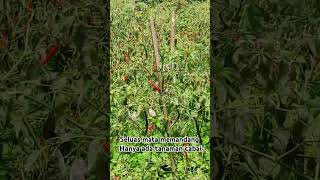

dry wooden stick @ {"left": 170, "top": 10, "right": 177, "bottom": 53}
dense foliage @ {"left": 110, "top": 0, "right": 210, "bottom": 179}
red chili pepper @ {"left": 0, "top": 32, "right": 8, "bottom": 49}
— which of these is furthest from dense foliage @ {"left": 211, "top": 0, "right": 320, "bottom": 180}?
red chili pepper @ {"left": 0, "top": 32, "right": 8, "bottom": 49}

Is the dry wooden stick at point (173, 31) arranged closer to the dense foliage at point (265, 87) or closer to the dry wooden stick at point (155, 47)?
the dry wooden stick at point (155, 47)

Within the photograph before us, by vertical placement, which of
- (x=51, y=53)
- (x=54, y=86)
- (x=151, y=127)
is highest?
(x=51, y=53)

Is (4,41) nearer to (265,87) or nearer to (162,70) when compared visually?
(162,70)

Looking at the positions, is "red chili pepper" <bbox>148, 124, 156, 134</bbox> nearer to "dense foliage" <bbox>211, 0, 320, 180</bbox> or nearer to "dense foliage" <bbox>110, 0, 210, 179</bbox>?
"dense foliage" <bbox>110, 0, 210, 179</bbox>

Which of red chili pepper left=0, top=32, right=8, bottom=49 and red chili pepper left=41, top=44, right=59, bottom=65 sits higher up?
red chili pepper left=0, top=32, right=8, bottom=49

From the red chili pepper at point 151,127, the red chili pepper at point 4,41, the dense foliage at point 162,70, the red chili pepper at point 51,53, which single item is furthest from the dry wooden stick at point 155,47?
the red chili pepper at point 4,41

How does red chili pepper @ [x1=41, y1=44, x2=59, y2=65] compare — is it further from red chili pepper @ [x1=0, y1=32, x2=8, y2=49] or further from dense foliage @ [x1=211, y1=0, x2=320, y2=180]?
dense foliage @ [x1=211, y1=0, x2=320, y2=180]

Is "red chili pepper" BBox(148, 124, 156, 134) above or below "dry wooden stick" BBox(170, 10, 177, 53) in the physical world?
below

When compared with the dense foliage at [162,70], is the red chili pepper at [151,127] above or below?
below

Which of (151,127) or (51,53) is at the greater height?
(51,53)

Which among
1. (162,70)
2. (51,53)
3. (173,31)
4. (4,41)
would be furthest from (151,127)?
(4,41)

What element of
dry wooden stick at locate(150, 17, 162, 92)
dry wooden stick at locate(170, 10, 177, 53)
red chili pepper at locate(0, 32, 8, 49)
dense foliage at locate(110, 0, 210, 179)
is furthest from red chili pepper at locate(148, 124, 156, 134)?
red chili pepper at locate(0, 32, 8, 49)

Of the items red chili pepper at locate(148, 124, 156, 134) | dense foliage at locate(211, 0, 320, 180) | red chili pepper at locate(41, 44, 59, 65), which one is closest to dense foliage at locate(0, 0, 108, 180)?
red chili pepper at locate(41, 44, 59, 65)

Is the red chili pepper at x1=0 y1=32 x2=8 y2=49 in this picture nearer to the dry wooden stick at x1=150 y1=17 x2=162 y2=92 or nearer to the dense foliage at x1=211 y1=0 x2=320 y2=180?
the dry wooden stick at x1=150 y1=17 x2=162 y2=92
